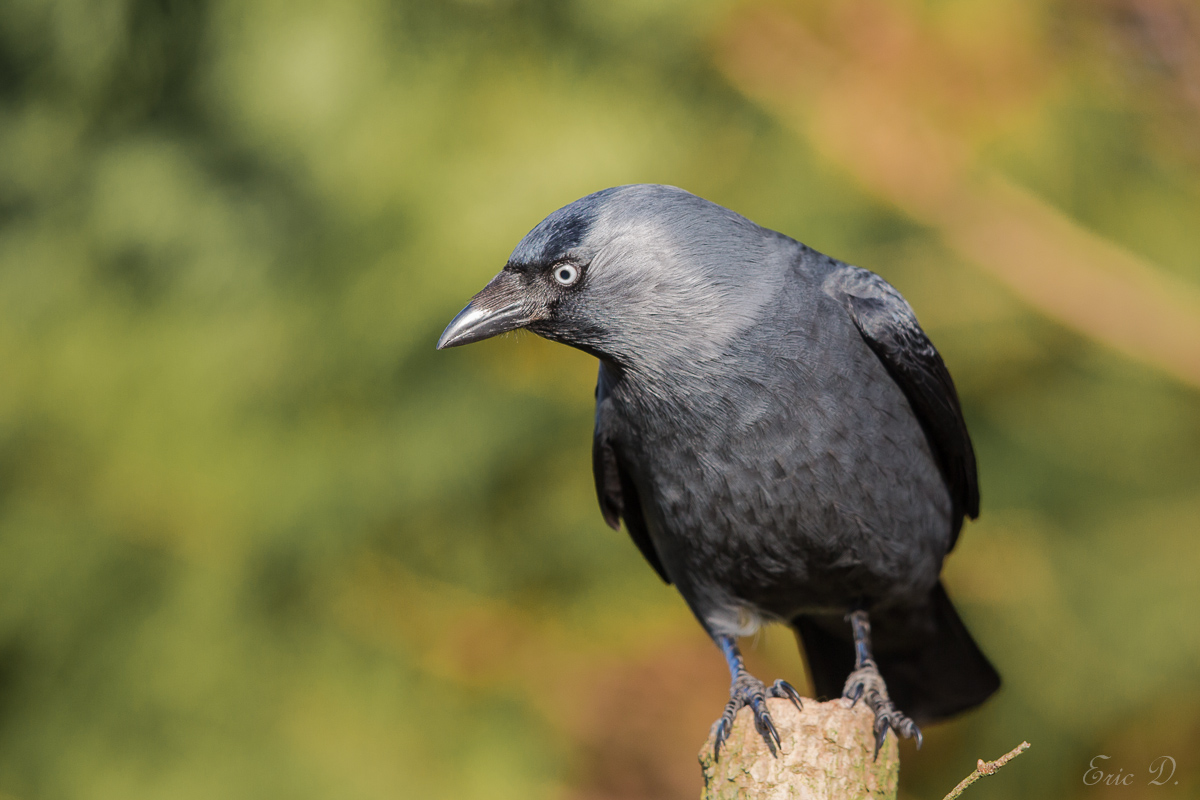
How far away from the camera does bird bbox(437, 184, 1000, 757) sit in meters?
2.44

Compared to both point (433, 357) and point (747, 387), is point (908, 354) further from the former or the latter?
point (433, 357)

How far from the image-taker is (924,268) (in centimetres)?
389

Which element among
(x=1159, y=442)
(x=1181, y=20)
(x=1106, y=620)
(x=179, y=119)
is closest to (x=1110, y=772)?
(x=1106, y=620)

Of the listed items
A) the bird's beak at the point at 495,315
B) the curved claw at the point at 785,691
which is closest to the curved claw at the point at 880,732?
→ the curved claw at the point at 785,691

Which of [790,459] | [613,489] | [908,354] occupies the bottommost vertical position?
[613,489]

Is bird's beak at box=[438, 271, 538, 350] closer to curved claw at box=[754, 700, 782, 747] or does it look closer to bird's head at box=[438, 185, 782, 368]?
bird's head at box=[438, 185, 782, 368]

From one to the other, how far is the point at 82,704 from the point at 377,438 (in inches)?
60.2

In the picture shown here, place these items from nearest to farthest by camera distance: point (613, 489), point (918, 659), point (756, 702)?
point (756, 702) < point (613, 489) < point (918, 659)

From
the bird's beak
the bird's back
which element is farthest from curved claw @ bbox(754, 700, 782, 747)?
the bird's beak

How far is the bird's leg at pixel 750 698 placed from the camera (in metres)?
2.26

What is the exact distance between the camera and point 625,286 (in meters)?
2.49

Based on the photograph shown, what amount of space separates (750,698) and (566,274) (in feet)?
3.83

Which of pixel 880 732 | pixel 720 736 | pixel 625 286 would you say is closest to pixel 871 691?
pixel 880 732

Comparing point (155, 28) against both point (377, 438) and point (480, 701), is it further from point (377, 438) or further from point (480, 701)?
point (480, 701)
